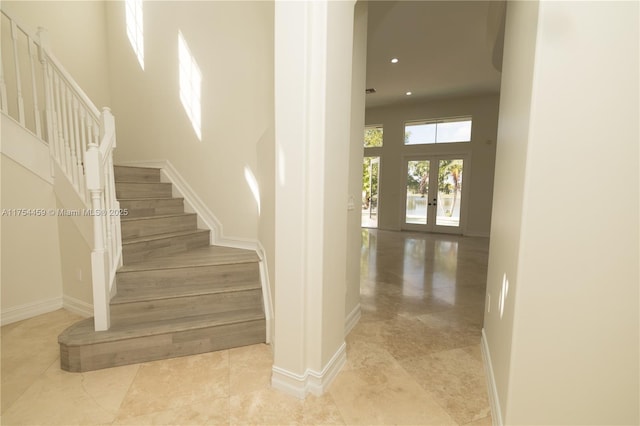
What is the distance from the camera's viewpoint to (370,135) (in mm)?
9234

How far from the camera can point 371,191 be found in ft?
30.9

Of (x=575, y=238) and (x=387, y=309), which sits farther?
(x=387, y=309)

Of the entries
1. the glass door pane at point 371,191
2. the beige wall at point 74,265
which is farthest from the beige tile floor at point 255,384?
the glass door pane at point 371,191

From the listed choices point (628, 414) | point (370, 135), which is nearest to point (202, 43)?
point (628, 414)

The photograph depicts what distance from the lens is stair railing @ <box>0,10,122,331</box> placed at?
203cm

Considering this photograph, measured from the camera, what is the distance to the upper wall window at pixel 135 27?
3.82 meters

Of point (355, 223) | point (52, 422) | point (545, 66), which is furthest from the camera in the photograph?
point (355, 223)

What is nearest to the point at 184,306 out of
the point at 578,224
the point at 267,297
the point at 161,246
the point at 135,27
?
the point at 267,297

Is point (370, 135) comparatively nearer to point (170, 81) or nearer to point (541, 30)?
point (170, 81)

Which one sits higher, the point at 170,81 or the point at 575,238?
the point at 170,81

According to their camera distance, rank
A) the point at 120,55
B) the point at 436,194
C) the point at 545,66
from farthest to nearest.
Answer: the point at 436,194 → the point at 120,55 → the point at 545,66

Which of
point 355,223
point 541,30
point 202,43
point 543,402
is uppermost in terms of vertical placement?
point 202,43

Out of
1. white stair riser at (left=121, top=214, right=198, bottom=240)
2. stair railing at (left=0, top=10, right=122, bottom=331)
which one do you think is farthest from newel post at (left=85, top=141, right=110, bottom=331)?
white stair riser at (left=121, top=214, right=198, bottom=240)

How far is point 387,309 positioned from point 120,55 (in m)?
4.96
